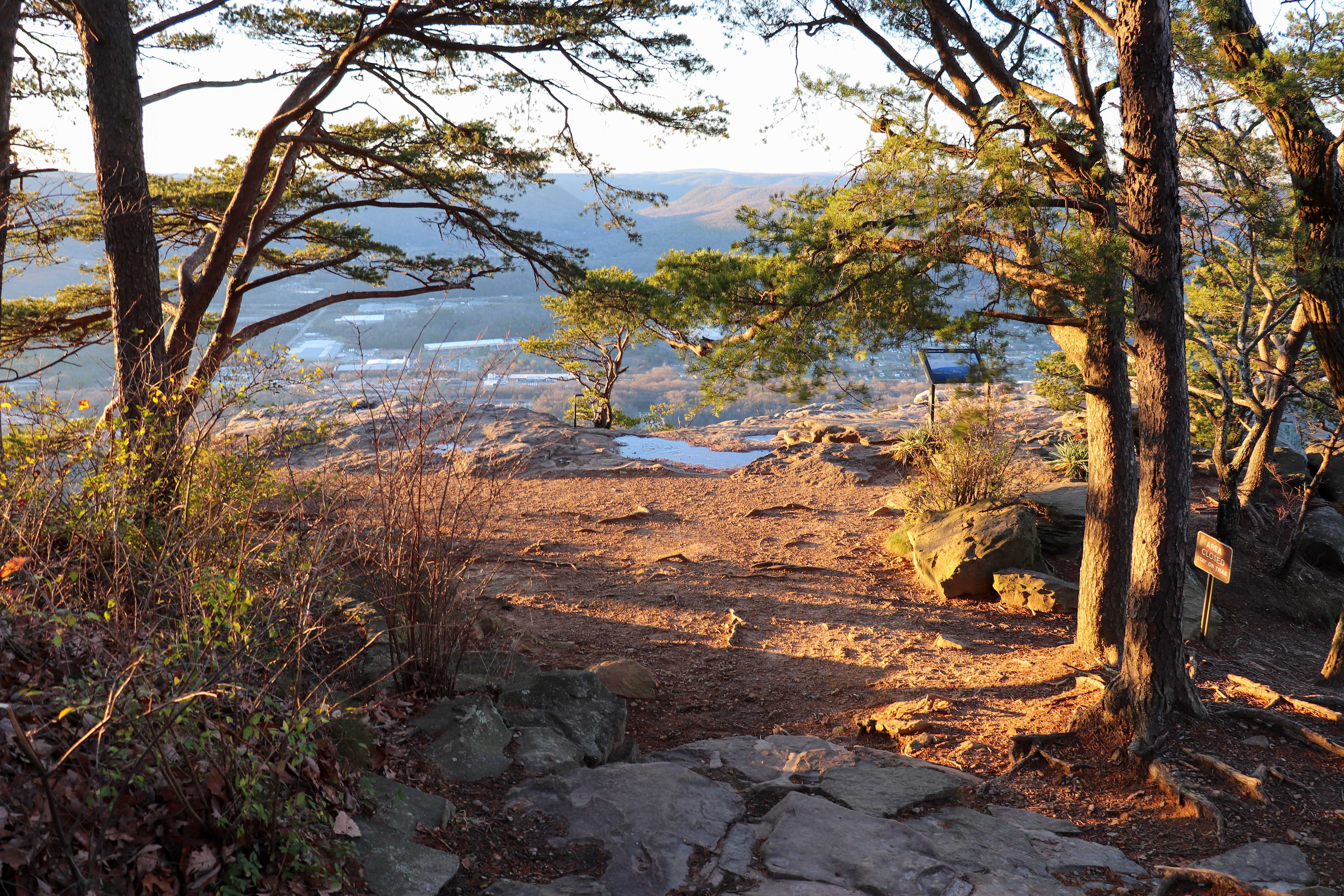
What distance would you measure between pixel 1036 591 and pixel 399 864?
18.9 ft

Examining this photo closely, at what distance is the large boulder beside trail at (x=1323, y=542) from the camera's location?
8.55 meters

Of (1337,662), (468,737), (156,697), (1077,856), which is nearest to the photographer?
(156,697)

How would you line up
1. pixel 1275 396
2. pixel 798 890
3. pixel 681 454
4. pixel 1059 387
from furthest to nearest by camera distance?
pixel 681 454, pixel 1059 387, pixel 1275 396, pixel 798 890

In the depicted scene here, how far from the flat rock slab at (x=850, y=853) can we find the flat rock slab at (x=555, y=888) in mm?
630

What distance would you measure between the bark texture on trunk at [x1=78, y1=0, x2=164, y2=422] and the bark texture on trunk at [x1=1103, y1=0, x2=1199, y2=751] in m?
6.46

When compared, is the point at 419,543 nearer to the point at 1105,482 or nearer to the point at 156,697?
the point at 156,697

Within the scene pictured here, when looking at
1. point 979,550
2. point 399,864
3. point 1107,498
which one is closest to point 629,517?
point 979,550

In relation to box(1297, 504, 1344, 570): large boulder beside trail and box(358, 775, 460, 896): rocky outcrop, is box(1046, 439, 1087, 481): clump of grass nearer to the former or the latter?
box(1297, 504, 1344, 570): large boulder beside trail

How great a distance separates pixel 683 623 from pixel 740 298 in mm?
2553

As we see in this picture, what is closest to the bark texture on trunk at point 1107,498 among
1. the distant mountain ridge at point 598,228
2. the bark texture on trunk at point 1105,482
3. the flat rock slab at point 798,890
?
the bark texture on trunk at point 1105,482

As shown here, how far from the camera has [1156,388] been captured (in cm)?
421

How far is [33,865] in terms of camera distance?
1830 millimetres

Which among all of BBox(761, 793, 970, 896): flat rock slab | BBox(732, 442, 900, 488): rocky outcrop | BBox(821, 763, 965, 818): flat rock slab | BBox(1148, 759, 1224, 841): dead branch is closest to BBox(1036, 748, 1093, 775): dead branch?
BBox(1148, 759, 1224, 841): dead branch

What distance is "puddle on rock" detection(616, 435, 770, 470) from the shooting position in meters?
12.7
